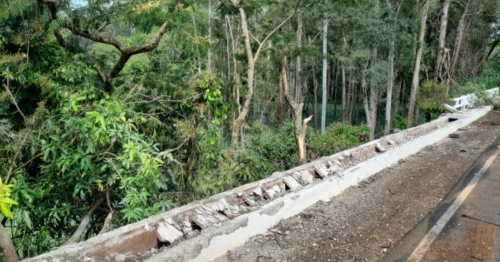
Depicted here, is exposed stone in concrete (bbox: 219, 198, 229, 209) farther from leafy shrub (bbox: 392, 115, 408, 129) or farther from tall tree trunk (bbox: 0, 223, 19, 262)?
leafy shrub (bbox: 392, 115, 408, 129)

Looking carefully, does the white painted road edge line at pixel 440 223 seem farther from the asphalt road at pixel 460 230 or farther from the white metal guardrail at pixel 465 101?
the white metal guardrail at pixel 465 101

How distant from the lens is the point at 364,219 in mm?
4512

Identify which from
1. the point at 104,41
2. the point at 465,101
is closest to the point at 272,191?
the point at 104,41

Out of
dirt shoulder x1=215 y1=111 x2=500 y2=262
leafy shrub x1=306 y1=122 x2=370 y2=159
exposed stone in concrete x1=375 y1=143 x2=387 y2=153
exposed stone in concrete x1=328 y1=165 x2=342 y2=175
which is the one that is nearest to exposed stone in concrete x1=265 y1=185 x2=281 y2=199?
dirt shoulder x1=215 y1=111 x2=500 y2=262

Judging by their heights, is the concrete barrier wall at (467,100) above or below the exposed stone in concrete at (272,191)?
below

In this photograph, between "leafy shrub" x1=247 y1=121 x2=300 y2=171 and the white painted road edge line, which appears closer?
the white painted road edge line

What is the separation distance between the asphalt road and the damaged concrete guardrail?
124 cm

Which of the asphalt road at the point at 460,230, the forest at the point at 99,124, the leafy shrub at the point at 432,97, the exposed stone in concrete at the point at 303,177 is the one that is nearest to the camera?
the forest at the point at 99,124

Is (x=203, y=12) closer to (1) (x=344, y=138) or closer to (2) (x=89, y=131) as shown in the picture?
(1) (x=344, y=138)

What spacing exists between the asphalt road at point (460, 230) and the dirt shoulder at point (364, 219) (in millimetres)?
127

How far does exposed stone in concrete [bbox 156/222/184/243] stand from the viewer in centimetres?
325

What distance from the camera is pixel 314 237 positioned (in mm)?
3967

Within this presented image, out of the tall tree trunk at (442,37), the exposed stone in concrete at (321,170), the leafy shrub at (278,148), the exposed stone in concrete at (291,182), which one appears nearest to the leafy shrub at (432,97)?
the tall tree trunk at (442,37)

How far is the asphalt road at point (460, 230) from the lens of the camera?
3664 millimetres
